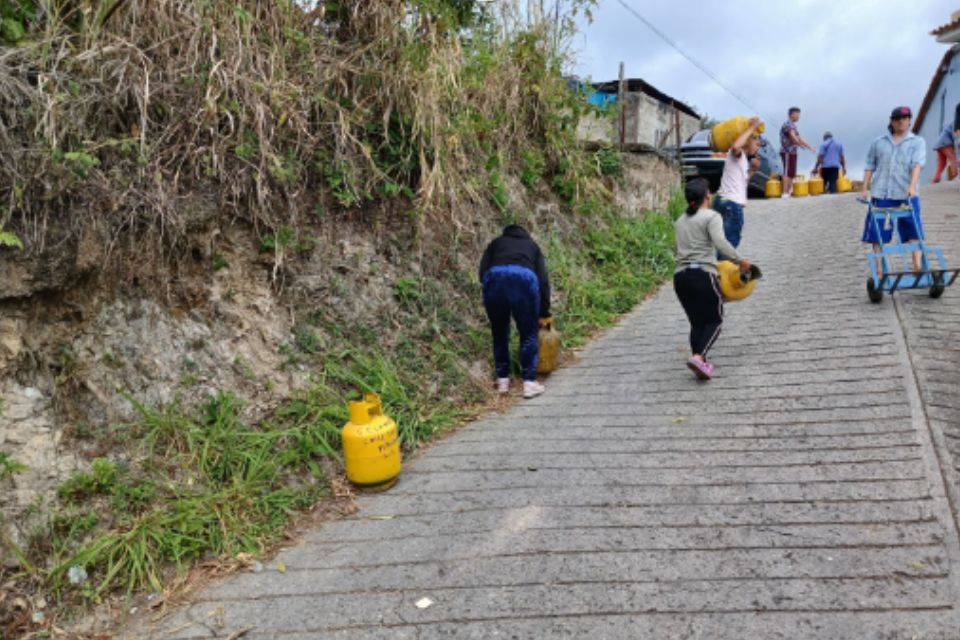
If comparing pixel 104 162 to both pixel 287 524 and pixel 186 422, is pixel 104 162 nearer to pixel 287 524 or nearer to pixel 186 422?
pixel 186 422

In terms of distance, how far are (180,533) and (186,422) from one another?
726 mm

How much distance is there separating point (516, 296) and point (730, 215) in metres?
3.06

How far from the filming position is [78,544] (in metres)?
3.27

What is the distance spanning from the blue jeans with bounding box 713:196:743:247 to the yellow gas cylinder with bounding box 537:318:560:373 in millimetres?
2380

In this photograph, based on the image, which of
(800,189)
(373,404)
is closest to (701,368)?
(373,404)

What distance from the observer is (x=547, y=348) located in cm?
613

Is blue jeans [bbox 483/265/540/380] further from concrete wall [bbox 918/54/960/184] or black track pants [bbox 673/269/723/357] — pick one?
concrete wall [bbox 918/54/960/184]

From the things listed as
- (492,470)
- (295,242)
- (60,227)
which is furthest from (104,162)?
(492,470)

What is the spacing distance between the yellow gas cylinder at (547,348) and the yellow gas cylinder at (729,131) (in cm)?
271

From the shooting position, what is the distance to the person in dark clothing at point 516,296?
17.5 ft

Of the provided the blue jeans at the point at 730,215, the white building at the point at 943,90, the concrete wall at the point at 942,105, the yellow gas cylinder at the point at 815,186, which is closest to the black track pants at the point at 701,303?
the blue jeans at the point at 730,215

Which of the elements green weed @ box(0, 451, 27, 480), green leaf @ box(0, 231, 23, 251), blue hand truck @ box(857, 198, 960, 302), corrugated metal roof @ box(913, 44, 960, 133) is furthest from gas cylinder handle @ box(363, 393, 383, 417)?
corrugated metal roof @ box(913, 44, 960, 133)

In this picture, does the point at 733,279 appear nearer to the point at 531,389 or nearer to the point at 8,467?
the point at 531,389

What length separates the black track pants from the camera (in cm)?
524
